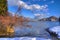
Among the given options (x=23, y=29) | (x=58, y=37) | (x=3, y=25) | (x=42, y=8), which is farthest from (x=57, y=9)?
(x=3, y=25)

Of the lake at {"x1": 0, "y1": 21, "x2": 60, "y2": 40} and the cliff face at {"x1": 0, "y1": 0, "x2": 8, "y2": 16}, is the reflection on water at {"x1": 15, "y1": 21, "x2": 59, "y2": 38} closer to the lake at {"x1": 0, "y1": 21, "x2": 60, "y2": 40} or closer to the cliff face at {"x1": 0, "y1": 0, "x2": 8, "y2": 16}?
the lake at {"x1": 0, "y1": 21, "x2": 60, "y2": 40}

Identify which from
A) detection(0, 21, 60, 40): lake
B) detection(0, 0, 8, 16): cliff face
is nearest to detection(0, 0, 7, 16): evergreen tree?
detection(0, 0, 8, 16): cliff face

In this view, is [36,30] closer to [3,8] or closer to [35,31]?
[35,31]

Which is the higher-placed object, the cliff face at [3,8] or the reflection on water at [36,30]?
the cliff face at [3,8]

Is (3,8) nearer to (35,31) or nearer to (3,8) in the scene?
(3,8)

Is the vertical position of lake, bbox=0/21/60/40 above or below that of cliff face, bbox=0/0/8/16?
below

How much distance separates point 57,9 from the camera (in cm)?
151

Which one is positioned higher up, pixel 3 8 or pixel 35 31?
pixel 3 8

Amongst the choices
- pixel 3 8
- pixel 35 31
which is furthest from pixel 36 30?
pixel 3 8

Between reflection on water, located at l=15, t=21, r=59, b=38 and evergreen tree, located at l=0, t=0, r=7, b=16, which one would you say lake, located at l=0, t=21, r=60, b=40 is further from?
evergreen tree, located at l=0, t=0, r=7, b=16

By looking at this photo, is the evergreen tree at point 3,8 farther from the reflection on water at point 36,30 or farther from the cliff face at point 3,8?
the reflection on water at point 36,30

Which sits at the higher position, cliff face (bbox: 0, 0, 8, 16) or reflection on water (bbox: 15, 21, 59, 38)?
cliff face (bbox: 0, 0, 8, 16)

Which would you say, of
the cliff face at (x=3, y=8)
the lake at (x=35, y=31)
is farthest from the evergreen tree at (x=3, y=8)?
the lake at (x=35, y=31)

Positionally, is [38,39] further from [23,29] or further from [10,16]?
[10,16]
